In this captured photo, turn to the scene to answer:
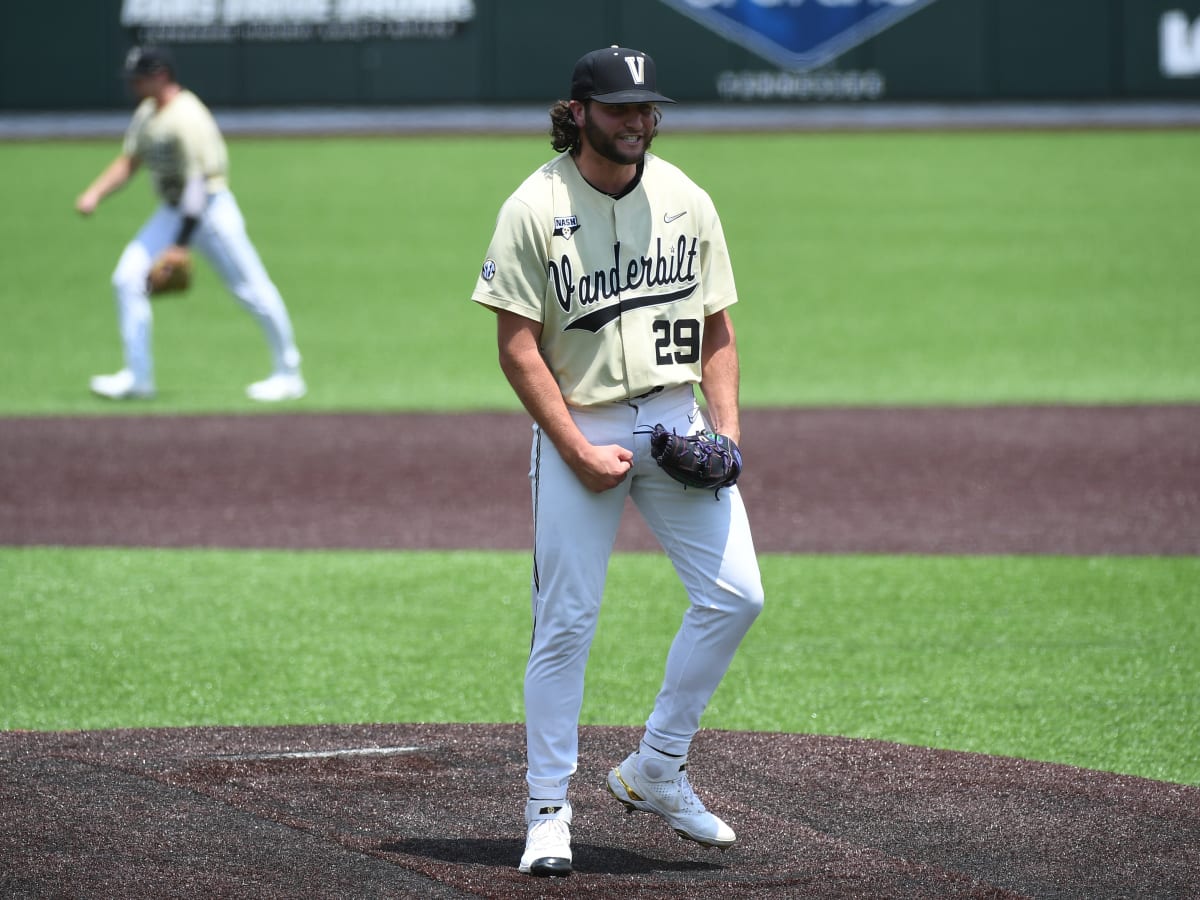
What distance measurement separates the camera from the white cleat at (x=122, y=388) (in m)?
12.1

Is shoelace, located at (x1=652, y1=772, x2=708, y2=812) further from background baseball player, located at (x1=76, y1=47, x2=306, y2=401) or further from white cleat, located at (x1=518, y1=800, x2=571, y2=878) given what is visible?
background baseball player, located at (x1=76, y1=47, x2=306, y2=401)

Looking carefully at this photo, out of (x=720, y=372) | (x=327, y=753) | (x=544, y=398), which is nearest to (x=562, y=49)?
(x=327, y=753)

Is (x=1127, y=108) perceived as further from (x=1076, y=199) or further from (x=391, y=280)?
(x=391, y=280)

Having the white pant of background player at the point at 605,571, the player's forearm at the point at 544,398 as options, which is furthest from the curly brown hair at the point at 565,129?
the white pant of background player at the point at 605,571

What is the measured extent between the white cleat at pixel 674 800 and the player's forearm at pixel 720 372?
83 centimetres

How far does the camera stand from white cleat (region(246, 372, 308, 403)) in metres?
12.3

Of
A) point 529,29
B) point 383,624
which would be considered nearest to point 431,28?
point 529,29

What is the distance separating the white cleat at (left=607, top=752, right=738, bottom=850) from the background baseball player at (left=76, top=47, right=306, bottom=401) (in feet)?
25.7

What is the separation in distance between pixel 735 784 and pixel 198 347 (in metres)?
10.7

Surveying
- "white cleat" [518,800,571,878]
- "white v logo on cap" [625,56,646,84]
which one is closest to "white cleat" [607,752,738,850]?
"white cleat" [518,800,571,878]

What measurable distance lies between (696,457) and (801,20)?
25.9 meters

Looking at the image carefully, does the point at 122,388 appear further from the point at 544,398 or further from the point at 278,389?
the point at 544,398

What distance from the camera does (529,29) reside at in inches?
1142

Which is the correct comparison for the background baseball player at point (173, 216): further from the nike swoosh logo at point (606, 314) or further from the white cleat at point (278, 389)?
the nike swoosh logo at point (606, 314)
